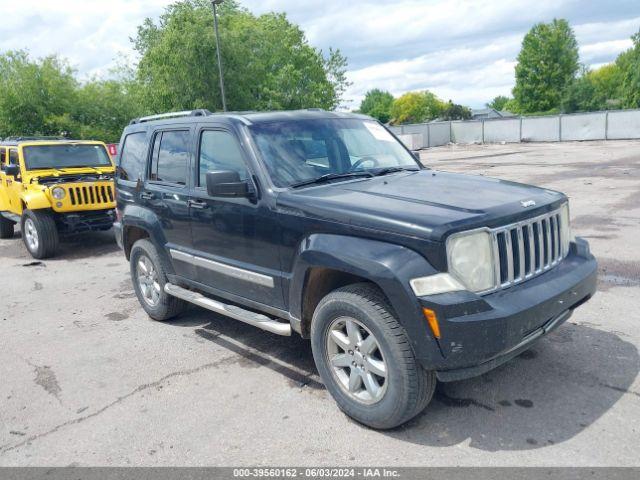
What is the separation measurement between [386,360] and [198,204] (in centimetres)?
225

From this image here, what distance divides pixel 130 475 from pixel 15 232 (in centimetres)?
1149

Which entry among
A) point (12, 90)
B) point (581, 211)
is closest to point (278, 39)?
point (12, 90)

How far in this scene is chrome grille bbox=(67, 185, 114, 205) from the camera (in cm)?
962

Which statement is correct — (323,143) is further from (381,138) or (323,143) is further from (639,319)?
(639,319)

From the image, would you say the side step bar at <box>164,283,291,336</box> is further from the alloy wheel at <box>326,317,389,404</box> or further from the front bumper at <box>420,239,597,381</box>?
the front bumper at <box>420,239,597,381</box>

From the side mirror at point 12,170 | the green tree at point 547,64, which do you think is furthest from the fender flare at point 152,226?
the green tree at point 547,64

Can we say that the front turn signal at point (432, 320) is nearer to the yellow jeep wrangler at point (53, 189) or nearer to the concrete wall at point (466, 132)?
the yellow jeep wrangler at point (53, 189)

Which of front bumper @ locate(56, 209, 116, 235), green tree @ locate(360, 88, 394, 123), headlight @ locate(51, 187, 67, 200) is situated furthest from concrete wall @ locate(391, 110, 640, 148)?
green tree @ locate(360, 88, 394, 123)

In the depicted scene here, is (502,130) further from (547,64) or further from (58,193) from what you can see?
(58,193)

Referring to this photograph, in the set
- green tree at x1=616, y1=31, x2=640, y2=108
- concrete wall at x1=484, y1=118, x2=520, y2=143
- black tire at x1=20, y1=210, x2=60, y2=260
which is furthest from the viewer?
green tree at x1=616, y1=31, x2=640, y2=108

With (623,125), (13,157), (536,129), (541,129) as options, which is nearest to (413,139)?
(536,129)

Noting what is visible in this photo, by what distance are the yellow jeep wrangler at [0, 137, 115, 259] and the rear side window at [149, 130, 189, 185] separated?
4859 millimetres

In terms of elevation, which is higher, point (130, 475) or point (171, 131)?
point (171, 131)

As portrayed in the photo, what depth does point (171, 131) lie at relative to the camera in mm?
5250
